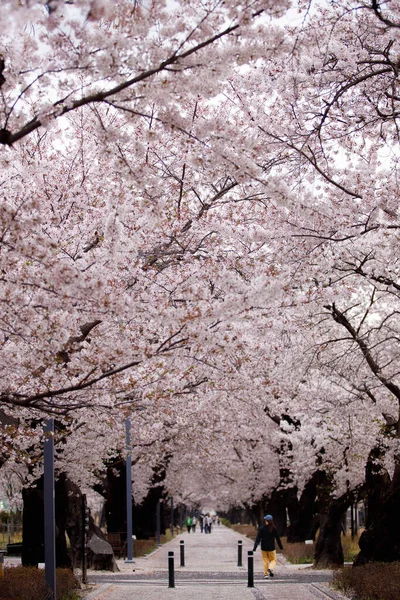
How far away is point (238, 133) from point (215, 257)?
13.4ft

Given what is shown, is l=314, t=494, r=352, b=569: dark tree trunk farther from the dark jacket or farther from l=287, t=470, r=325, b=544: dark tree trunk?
l=287, t=470, r=325, b=544: dark tree trunk

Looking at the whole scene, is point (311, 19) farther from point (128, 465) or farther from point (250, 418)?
point (250, 418)

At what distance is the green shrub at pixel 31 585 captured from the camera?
12.1 meters

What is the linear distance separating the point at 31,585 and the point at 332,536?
13218 millimetres

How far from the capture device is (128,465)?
2581cm

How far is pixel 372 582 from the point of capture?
1356 cm

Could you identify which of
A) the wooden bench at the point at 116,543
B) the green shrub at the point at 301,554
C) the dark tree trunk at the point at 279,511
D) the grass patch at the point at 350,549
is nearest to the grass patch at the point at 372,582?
the green shrub at the point at 301,554

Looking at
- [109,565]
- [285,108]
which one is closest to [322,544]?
[109,565]

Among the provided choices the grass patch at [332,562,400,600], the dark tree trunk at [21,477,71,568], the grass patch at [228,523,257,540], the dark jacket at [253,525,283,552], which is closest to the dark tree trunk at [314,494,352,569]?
the dark jacket at [253,525,283,552]

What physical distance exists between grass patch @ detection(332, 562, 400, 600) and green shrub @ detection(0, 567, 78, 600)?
17.0 feet

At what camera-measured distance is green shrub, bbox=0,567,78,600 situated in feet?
39.7

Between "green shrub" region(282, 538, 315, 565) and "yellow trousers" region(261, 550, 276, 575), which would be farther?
"green shrub" region(282, 538, 315, 565)

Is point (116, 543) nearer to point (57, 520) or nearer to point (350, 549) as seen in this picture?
point (350, 549)

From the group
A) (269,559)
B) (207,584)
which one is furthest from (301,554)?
(207,584)
